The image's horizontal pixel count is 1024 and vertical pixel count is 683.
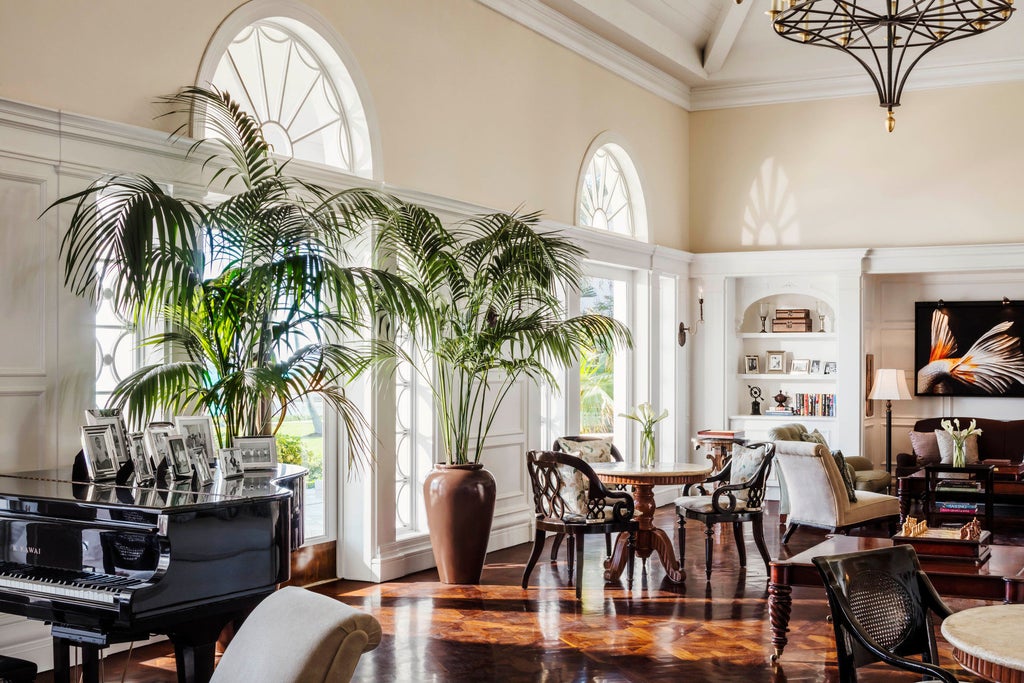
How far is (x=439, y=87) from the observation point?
289 inches

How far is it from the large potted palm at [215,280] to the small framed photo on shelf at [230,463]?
32cm

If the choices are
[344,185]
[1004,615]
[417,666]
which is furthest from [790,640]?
[344,185]

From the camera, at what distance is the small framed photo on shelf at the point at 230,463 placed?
4.29 meters

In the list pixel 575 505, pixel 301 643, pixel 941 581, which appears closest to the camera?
pixel 301 643

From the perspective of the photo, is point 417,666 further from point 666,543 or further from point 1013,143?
point 1013,143

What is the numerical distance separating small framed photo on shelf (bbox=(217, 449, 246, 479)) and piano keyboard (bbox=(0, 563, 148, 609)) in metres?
0.94

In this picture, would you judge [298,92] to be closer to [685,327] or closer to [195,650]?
[195,650]

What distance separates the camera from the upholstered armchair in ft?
28.8

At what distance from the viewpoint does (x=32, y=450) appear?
4.61 meters

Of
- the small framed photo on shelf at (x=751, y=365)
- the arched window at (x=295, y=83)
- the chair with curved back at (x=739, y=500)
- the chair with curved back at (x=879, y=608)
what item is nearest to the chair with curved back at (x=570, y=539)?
the chair with curved back at (x=739, y=500)

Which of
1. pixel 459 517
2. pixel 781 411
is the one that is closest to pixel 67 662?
pixel 459 517

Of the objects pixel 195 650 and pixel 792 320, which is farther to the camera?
pixel 792 320

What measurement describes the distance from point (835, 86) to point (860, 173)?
957mm

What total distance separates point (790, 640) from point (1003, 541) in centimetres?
416
